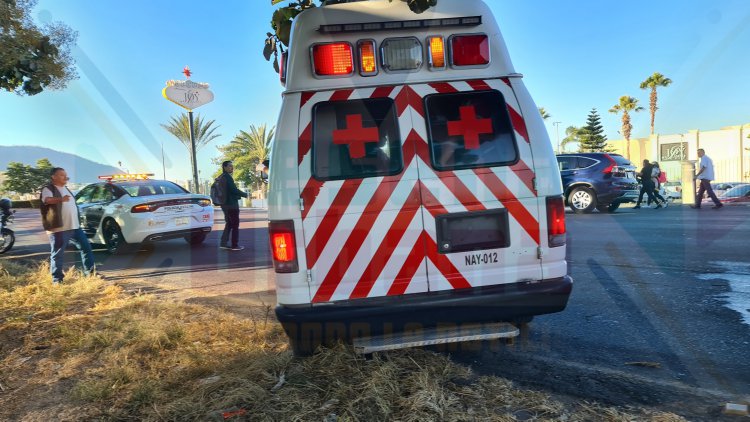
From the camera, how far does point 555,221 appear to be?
3.17 meters

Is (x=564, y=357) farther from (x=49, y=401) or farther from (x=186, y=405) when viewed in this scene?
(x=49, y=401)

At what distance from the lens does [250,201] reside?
3741cm

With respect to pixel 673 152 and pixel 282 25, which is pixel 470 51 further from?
pixel 673 152

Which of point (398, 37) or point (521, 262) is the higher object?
point (398, 37)

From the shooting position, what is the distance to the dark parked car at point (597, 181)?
12.7 metres

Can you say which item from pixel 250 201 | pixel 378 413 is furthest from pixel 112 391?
pixel 250 201

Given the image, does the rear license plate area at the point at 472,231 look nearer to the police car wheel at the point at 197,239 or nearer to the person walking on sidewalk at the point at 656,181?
the police car wheel at the point at 197,239

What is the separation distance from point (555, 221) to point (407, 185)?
1.04 meters

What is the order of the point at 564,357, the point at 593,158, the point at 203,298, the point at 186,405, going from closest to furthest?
the point at 186,405 < the point at 564,357 < the point at 203,298 < the point at 593,158

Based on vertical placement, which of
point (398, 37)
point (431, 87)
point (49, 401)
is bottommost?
point (49, 401)

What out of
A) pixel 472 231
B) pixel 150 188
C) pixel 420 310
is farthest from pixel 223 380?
pixel 150 188

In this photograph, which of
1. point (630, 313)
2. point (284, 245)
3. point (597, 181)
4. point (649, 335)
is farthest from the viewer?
point (597, 181)

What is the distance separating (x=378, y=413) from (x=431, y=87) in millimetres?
2086

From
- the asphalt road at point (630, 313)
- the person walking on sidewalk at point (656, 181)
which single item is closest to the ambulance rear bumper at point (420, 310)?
the asphalt road at point (630, 313)
